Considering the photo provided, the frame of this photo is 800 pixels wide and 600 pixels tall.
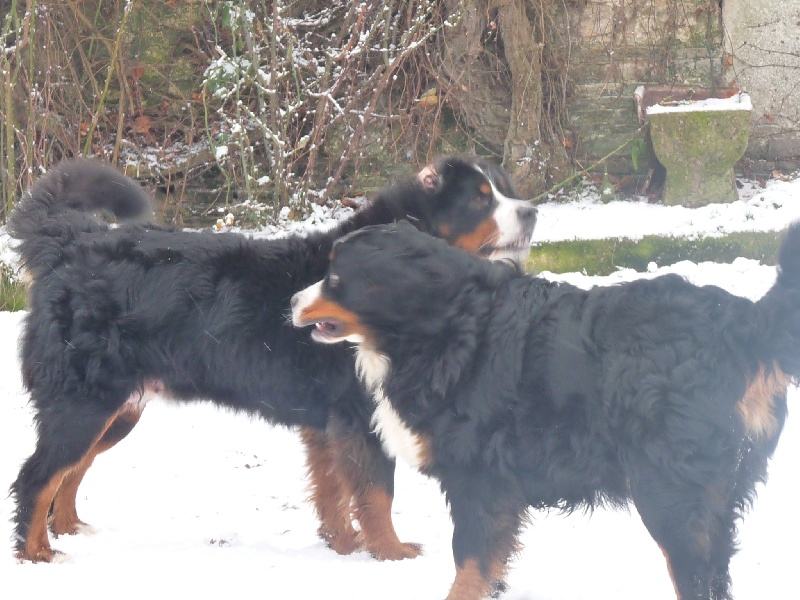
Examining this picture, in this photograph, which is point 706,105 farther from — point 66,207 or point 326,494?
point 66,207

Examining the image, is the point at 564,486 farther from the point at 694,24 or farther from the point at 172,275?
the point at 694,24

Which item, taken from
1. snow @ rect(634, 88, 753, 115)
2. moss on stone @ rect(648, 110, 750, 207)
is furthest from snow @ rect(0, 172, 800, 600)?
snow @ rect(634, 88, 753, 115)

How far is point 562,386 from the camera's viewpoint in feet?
9.42

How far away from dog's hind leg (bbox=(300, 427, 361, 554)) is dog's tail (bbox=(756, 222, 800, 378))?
6.26 feet

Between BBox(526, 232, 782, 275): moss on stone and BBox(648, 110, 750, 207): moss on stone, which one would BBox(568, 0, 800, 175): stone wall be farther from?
BBox(526, 232, 782, 275): moss on stone

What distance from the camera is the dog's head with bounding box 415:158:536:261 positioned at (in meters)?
4.09

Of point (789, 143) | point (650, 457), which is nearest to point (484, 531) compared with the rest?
point (650, 457)

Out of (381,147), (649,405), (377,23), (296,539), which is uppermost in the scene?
(377,23)

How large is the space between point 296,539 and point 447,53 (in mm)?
5438

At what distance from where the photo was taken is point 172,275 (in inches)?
143

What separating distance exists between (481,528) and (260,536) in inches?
55.9

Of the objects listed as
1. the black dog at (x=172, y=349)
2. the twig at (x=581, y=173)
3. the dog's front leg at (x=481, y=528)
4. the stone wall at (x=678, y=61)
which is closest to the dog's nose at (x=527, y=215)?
the black dog at (x=172, y=349)

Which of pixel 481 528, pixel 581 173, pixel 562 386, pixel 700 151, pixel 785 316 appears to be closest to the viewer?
pixel 785 316

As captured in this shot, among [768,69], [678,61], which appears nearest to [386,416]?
[678,61]
